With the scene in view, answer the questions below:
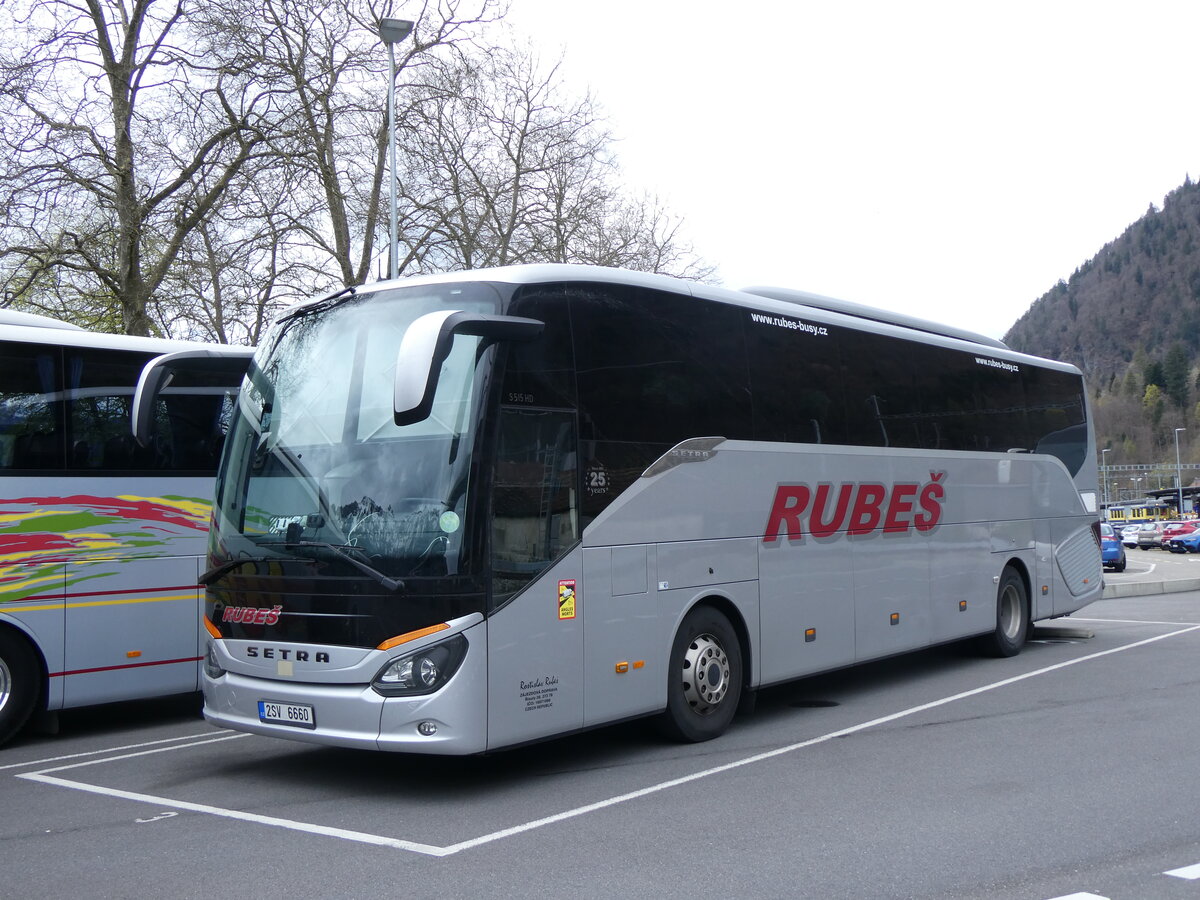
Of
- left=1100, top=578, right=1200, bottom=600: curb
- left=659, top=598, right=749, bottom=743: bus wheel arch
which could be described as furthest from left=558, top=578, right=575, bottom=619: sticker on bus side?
left=1100, top=578, right=1200, bottom=600: curb

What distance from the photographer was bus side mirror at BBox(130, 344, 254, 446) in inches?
339

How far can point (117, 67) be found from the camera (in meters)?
19.8

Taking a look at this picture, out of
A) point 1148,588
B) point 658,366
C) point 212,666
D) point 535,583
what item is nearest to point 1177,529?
point 1148,588

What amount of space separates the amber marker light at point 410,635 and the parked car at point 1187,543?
226ft

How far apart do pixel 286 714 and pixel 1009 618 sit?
9870 millimetres

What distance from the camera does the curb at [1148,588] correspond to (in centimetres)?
2671

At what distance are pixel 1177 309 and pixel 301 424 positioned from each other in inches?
8507

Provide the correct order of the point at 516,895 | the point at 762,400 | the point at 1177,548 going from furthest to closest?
1. the point at 1177,548
2. the point at 762,400
3. the point at 516,895

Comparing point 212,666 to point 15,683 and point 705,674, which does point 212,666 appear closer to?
point 15,683

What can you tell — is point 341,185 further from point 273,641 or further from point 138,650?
point 273,641

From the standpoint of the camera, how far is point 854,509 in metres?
11.2

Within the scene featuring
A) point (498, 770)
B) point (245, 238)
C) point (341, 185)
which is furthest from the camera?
point (341, 185)

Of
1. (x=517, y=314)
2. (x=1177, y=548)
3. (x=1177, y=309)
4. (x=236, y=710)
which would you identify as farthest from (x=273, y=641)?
(x=1177, y=309)

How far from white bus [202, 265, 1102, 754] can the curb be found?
59.2ft
